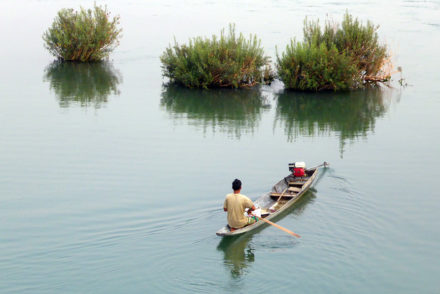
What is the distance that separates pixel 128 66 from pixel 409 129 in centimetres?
1685

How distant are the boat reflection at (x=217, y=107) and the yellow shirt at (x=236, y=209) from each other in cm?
827

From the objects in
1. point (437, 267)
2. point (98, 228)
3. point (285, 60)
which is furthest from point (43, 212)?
point (285, 60)

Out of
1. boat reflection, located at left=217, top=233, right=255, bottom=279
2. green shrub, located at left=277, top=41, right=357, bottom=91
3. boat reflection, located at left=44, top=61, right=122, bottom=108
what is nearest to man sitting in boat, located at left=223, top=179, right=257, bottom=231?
boat reflection, located at left=217, top=233, right=255, bottom=279

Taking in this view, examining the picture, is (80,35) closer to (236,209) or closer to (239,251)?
(236,209)

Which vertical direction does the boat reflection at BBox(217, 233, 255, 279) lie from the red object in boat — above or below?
below

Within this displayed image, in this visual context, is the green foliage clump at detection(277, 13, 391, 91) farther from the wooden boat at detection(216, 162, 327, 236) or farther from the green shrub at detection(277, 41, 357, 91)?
the wooden boat at detection(216, 162, 327, 236)

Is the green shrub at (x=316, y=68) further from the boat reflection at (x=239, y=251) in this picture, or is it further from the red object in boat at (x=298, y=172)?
the boat reflection at (x=239, y=251)

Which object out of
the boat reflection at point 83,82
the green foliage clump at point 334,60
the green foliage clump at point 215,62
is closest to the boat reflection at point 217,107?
the green foliage clump at point 215,62

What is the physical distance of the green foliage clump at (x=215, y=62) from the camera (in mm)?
28156

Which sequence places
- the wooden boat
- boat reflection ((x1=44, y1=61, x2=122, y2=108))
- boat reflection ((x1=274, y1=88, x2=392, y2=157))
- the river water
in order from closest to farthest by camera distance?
the river water, the wooden boat, boat reflection ((x1=274, y1=88, x2=392, y2=157)), boat reflection ((x1=44, y1=61, x2=122, y2=108))

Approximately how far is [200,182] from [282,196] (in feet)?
7.51

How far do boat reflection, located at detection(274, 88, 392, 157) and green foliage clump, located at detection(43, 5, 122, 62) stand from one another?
36.5 ft

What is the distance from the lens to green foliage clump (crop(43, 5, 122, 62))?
3369 centimetres

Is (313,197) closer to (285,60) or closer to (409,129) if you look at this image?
(409,129)
